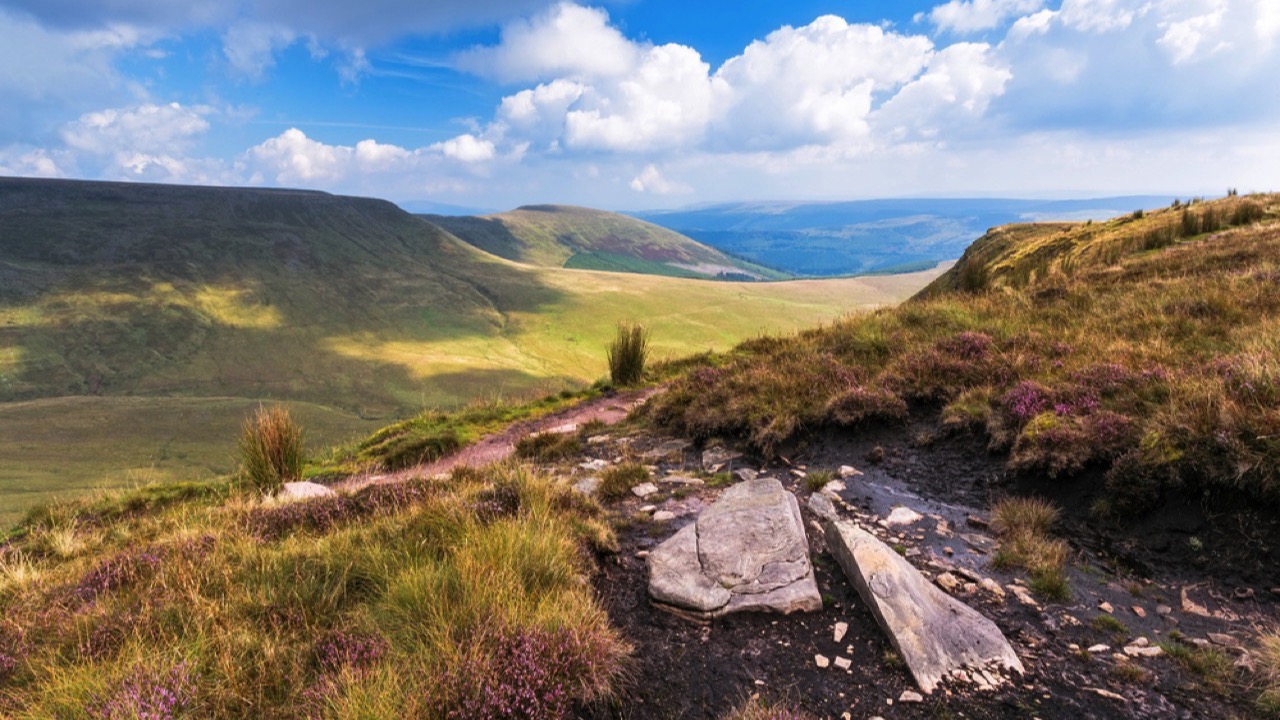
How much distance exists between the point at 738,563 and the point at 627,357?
12.2 metres

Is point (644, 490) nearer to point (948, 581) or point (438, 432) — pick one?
point (948, 581)

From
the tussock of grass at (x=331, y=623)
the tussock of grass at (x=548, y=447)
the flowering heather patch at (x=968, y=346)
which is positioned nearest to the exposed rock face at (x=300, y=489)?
the tussock of grass at (x=331, y=623)

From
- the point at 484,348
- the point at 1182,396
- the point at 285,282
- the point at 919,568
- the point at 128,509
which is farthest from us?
the point at 285,282

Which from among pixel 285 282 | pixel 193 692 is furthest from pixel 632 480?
pixel 285 282

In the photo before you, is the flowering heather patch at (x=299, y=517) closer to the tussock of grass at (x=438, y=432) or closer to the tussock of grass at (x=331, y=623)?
the tussock of grass at (x=331, y=623)

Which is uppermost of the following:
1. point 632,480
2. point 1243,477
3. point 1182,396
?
point 1182,396

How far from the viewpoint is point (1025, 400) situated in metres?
6.73

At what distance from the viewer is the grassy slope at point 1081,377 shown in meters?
4.93

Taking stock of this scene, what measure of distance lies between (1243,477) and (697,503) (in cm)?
476

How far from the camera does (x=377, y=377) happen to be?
367 feet

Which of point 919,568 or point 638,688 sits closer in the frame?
point 638,688

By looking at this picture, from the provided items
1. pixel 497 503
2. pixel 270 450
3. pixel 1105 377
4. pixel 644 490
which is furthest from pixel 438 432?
pixel 1105 377

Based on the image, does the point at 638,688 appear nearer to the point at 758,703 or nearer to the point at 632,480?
the point at 758,703

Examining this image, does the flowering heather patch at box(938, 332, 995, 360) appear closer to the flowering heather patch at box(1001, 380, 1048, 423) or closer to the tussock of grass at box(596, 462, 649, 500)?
the flowering heather patch at box(1001, 380, 1048, 423)
